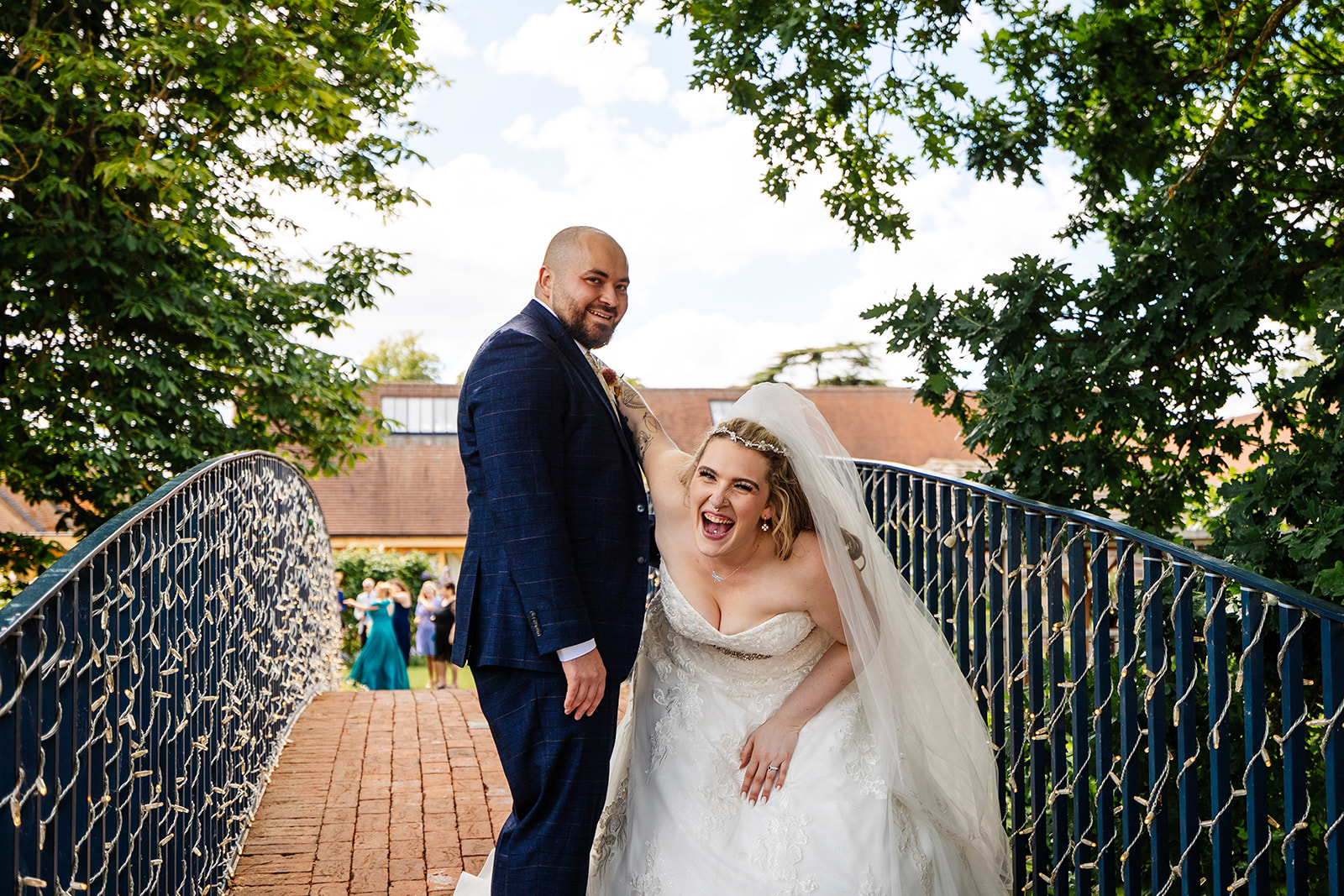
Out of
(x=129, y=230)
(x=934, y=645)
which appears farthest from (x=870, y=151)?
(x=129, y=230)

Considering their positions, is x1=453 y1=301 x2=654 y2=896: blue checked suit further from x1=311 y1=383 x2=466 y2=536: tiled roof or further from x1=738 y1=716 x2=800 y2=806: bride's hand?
x1=311 y1=383 x2=466 y2=536: tiled roof

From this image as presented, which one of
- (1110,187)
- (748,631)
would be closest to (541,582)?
(748,631)

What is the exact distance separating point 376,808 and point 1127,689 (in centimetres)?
313

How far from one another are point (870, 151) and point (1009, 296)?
55.5 inches

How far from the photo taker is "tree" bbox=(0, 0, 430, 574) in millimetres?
8078

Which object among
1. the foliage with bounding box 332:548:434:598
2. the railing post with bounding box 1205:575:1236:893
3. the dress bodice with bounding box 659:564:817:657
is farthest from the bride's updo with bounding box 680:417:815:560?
the foliage with bounding box 332:548:434:598

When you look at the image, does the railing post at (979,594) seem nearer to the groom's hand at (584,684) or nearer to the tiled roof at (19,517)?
the groom's hand at (584,684)

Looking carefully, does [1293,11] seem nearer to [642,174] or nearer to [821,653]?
[821,653]

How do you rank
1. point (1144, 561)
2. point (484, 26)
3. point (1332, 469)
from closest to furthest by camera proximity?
point (1144, 561) → point (1332, 469) → point (484, 26)

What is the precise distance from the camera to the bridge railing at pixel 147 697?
1724mm

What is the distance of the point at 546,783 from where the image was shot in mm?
2684

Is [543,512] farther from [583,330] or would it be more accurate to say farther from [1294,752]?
[1294,752]

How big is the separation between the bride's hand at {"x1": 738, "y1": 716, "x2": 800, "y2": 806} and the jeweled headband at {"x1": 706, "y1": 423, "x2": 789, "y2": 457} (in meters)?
0.77

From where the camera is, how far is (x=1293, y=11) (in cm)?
502
